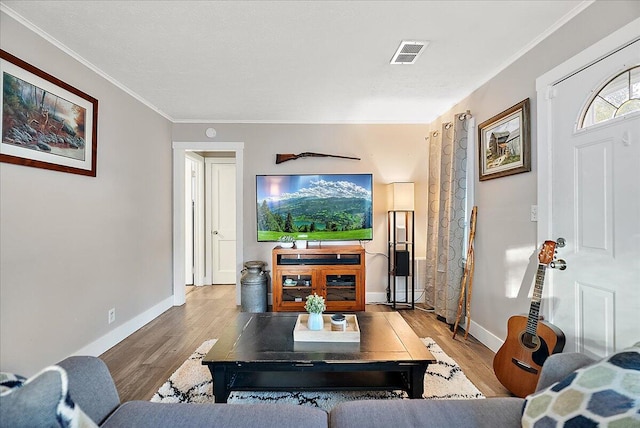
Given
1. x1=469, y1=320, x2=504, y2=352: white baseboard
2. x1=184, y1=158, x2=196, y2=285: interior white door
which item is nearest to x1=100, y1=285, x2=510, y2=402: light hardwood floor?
x1=469, y1=320, x2=504, y2=352: white baseboard

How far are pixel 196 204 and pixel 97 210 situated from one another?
7.67 feet

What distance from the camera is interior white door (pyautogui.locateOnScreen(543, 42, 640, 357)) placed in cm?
153

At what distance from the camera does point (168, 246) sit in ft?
12.6

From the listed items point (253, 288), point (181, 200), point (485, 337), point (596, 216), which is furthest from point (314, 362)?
point (181, 200)

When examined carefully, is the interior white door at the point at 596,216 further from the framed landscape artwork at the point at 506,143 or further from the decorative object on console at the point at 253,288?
the decorative object on console at the point at 253,288

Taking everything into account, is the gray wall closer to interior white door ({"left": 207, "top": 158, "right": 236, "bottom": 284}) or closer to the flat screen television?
the flat screen television

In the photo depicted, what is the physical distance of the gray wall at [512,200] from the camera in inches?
70.1

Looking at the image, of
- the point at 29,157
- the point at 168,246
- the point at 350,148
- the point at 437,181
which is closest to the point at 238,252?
the point at 168,246

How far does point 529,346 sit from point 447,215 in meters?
1.61

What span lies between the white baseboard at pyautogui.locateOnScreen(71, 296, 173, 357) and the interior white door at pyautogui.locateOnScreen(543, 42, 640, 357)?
3.54 meters

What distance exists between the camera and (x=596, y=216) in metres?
1.71

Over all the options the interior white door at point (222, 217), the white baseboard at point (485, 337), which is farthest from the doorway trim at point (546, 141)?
the interior white door at point (222, 217)

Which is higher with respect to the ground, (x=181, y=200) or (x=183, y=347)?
(x=181, y=200)

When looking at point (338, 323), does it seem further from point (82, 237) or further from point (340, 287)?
point (82, 237)
